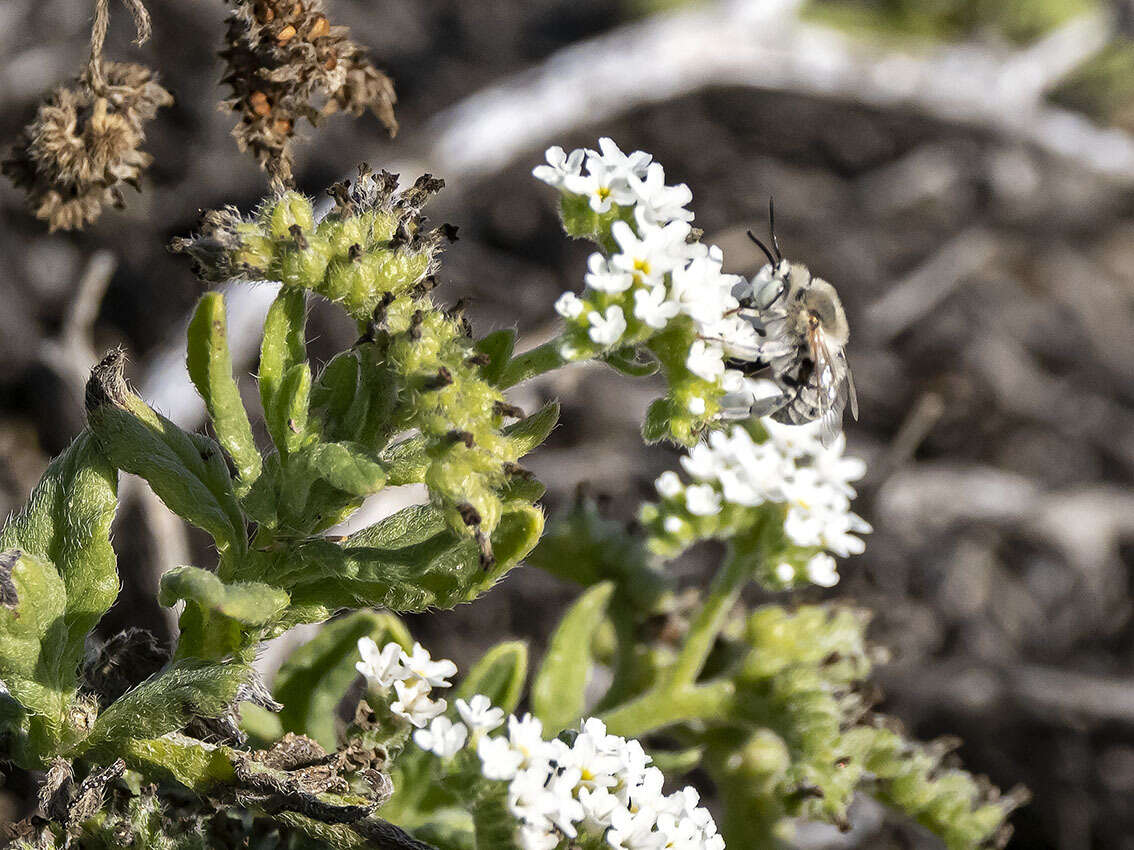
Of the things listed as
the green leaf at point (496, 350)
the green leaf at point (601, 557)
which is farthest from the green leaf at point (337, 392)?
the green leaf at point (601, 557)

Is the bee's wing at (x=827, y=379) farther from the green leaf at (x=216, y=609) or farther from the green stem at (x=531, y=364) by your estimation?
the green leaf at (x=216, y=609)

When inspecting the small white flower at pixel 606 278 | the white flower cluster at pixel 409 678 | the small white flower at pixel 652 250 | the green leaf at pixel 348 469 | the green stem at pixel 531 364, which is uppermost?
the small white flower at pixel 652 250

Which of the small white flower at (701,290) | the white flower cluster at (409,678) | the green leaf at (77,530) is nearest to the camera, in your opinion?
the small white flower at (701,290)

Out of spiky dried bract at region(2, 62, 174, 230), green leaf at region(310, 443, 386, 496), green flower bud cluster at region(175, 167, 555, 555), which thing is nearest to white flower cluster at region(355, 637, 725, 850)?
green flower bud cluster at region(175, 167, 555, 555)

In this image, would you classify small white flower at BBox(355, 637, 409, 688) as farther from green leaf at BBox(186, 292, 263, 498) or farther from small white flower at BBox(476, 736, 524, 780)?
green leaf at BBox(186, 292, 263, 498)

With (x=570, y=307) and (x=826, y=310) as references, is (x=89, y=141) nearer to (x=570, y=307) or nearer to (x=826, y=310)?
(x=570, y=307)
